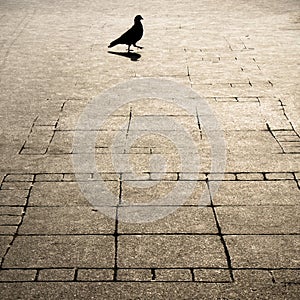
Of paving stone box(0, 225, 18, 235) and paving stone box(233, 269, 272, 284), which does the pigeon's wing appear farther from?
paving stone box(233, 269, 272, 284)

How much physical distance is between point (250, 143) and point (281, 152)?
1.39ft

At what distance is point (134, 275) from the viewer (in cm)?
428

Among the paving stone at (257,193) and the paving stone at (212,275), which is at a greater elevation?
the paving stone at (212,275)

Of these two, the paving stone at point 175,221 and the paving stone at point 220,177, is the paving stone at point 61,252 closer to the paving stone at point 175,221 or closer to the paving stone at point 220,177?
the paving stone at point 175,221

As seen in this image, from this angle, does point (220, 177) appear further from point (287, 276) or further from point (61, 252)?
point (61, 252)

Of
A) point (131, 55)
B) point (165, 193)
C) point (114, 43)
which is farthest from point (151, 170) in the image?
point (114, 43)

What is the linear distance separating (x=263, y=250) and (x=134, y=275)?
106 centimetres

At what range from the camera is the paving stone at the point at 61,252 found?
4414mm

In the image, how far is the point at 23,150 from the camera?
21.7ft

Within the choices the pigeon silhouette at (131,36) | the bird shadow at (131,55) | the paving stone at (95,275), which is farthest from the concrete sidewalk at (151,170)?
the pigeon silhouette at (131,36)

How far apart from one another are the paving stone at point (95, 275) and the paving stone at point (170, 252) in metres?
0.14

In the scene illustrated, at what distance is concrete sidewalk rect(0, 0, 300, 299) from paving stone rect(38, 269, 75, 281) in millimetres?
13

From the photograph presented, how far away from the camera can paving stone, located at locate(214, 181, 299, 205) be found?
17.7 feet

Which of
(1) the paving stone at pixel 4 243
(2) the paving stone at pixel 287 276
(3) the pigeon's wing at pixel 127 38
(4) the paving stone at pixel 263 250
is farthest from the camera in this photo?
(3) the pigeon's wing at pixel 127 38
